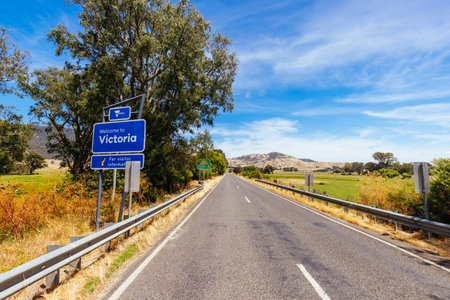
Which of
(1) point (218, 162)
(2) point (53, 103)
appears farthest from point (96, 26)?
(1) point (218, 162)

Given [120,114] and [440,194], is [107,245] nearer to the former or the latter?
[120,114]

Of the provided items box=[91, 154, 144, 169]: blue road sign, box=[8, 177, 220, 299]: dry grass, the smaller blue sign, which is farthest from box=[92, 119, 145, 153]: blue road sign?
box=[8, 177, 220, 299]: dry grass

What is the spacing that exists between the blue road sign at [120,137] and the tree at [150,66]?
736 centimetres

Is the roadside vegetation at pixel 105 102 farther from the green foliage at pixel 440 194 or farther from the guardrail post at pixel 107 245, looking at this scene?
the green foliage at pixel 440 194

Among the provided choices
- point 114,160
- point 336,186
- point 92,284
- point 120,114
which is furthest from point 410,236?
point 336,186

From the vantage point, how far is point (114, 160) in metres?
6.41

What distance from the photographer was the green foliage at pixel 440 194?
677cm

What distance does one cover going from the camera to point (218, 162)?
70750 mm

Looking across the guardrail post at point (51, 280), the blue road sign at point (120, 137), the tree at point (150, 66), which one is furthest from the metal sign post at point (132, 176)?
the tree at point (150, 66)

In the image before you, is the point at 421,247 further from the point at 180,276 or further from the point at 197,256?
the point at 180,276

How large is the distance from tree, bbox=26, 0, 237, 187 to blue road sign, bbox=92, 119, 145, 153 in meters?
7.36

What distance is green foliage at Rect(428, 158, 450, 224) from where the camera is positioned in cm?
677

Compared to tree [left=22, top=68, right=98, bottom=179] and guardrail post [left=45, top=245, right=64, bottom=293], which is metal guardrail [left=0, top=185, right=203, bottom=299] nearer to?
guardrail post [left=45, top=245, right=64, bottom=293]

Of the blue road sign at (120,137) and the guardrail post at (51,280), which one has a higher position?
the blue road sign at (120,137)
